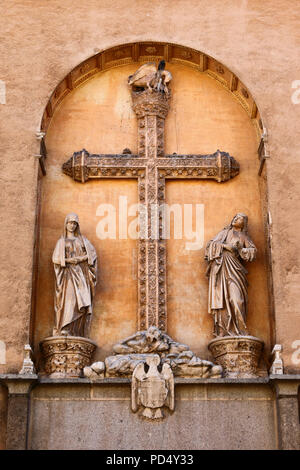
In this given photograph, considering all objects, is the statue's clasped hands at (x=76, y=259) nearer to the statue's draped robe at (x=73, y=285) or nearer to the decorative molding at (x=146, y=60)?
the statue's draped robe at (x=73, y=285)

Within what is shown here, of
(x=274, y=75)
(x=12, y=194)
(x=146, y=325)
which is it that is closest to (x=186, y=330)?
(x=146, y=325)

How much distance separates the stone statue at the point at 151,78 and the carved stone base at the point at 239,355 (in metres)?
4.16

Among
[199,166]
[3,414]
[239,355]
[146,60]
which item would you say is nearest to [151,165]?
[199,166]

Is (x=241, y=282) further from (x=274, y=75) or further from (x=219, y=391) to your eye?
(x=274, y=75)

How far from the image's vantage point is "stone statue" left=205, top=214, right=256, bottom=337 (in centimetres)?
1225

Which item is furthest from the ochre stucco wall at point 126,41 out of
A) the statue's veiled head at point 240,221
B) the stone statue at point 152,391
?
the stone statue at point 152,391

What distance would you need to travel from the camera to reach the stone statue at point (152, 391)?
11.4 metres

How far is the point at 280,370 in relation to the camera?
11594mm

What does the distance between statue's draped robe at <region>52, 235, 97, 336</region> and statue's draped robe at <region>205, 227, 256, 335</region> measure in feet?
5.43

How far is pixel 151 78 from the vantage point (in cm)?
1386

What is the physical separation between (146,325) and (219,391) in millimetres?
1467

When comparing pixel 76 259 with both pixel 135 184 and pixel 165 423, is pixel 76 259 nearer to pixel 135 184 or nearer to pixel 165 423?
pixel 135 184

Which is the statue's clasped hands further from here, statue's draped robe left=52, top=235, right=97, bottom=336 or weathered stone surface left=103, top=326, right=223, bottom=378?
weathered stone surface left=103, top=326, right=223, bottom=378

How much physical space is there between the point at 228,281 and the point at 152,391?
76.6 inches
